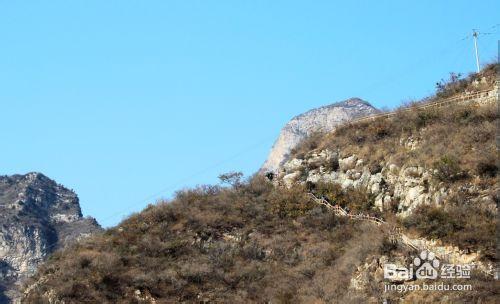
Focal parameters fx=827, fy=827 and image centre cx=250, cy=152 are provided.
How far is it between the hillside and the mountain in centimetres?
7961

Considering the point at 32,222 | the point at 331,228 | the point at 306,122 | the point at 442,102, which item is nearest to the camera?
the point at 331,228

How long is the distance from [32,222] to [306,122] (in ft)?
178

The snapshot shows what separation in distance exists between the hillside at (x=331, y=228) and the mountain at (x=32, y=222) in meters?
79.6

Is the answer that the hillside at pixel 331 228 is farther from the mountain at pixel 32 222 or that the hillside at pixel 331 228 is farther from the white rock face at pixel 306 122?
the white rock face at pixel 306 122

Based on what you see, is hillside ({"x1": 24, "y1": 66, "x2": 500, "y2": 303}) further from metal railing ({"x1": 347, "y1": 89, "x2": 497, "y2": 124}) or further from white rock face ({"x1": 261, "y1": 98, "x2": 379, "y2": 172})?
white rock face ({"x1": 261, "y1": 98, "x2": 379, "y2": 172})

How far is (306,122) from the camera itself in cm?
15850

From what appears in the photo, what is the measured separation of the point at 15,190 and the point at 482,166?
129738mm

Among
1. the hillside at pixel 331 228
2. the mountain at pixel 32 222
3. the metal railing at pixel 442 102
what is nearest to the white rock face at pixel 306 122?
the mountain at pixel 32 222

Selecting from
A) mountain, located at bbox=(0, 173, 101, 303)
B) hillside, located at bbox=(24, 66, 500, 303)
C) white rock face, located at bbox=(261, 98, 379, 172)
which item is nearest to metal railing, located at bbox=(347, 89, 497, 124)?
hillside, located at bbox=(24, 66, 500, 303)

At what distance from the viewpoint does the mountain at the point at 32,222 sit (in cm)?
14250

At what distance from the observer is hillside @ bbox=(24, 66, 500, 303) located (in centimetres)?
4344

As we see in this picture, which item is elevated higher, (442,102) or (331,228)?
(442,102)

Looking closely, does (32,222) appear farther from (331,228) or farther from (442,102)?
(442,102)

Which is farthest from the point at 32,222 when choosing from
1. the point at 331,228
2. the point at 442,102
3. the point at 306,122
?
the point at 442,102
